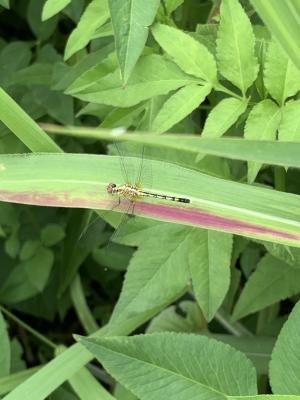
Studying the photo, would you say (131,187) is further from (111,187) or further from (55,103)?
(55,103)

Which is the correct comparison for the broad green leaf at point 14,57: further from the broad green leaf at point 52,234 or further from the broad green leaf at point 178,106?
the broad green leaf at point 178,106

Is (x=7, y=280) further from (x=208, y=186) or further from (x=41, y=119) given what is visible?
(x=208, y=186)

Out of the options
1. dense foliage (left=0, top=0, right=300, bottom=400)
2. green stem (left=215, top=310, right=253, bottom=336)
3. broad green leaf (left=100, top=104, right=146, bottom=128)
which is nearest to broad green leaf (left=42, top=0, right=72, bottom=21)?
dense foliage (left=0, top=0, right=300, bottom=400)

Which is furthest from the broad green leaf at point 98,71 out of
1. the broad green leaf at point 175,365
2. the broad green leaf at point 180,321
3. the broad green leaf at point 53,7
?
the broad green leaf at point 180,321

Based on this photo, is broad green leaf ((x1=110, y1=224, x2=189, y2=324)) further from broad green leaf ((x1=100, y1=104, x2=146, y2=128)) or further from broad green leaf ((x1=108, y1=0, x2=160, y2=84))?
broad green leaf ((x1=108, y1=0, x2=160, y2=84))

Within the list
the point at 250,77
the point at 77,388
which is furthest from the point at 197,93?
the point at 77,388
